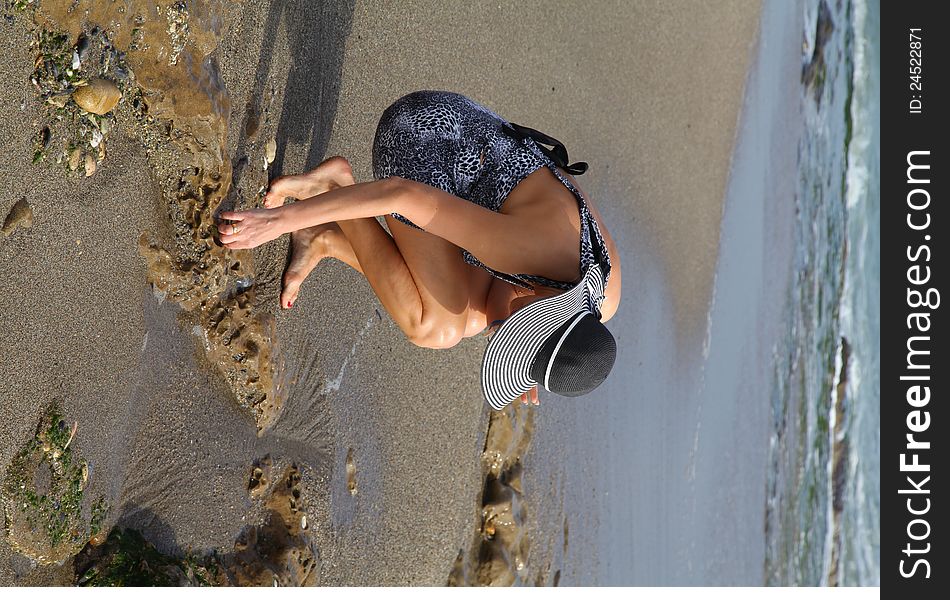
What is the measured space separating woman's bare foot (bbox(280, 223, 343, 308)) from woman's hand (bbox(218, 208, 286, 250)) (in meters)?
0.69

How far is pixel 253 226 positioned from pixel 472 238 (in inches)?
26.2

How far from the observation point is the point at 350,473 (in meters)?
3.95

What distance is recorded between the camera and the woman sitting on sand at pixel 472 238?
94.3 inches

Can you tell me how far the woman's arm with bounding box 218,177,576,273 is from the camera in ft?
8.34

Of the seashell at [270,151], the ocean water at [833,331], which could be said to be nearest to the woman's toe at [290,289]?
the seashell at [270,151]

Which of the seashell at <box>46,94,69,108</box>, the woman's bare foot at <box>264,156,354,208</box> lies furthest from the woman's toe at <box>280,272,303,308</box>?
the seashell at <box>46,94,69,108</box>

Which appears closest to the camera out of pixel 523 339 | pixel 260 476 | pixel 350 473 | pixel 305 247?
pixel 523 339

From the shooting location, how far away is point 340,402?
3.92 m

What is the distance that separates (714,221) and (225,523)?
14.4 ft

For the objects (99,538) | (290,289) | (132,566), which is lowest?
(132,566)

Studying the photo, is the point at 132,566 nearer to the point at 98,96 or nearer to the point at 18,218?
the point at 18,218

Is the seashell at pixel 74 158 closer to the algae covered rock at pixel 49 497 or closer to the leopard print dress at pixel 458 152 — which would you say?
the algae covered rock at pixel 49 497
